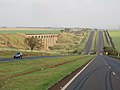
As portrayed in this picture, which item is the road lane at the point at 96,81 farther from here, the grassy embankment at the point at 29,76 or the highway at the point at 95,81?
the grassy embankment at the point at 29,76

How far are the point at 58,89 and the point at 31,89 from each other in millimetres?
1540

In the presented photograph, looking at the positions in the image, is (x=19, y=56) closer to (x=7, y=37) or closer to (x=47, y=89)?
(x=47, y=89)

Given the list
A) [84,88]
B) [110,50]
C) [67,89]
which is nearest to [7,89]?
[67,89]

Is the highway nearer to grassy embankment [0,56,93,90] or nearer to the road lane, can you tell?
the road lane

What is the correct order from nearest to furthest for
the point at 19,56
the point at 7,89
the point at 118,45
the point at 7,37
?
the point at 7,89
the point at 19,56
the point at 7,37
the point at 118,45

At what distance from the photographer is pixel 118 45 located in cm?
18112

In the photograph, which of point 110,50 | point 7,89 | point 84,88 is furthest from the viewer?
point 110,50

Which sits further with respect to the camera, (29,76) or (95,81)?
(29,76)

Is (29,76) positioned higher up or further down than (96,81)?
further down

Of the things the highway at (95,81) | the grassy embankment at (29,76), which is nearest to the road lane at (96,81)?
the highway at (95,81)

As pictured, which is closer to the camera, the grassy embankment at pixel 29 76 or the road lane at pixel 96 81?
the grassy embankment at pixel 29 76

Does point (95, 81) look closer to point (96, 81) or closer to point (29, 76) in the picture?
point (96, 81)

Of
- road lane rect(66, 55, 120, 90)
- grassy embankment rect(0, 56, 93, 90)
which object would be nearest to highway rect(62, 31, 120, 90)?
road lane rect(66, 55, 120, 90)

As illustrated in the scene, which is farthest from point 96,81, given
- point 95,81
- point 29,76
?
point 29,76
